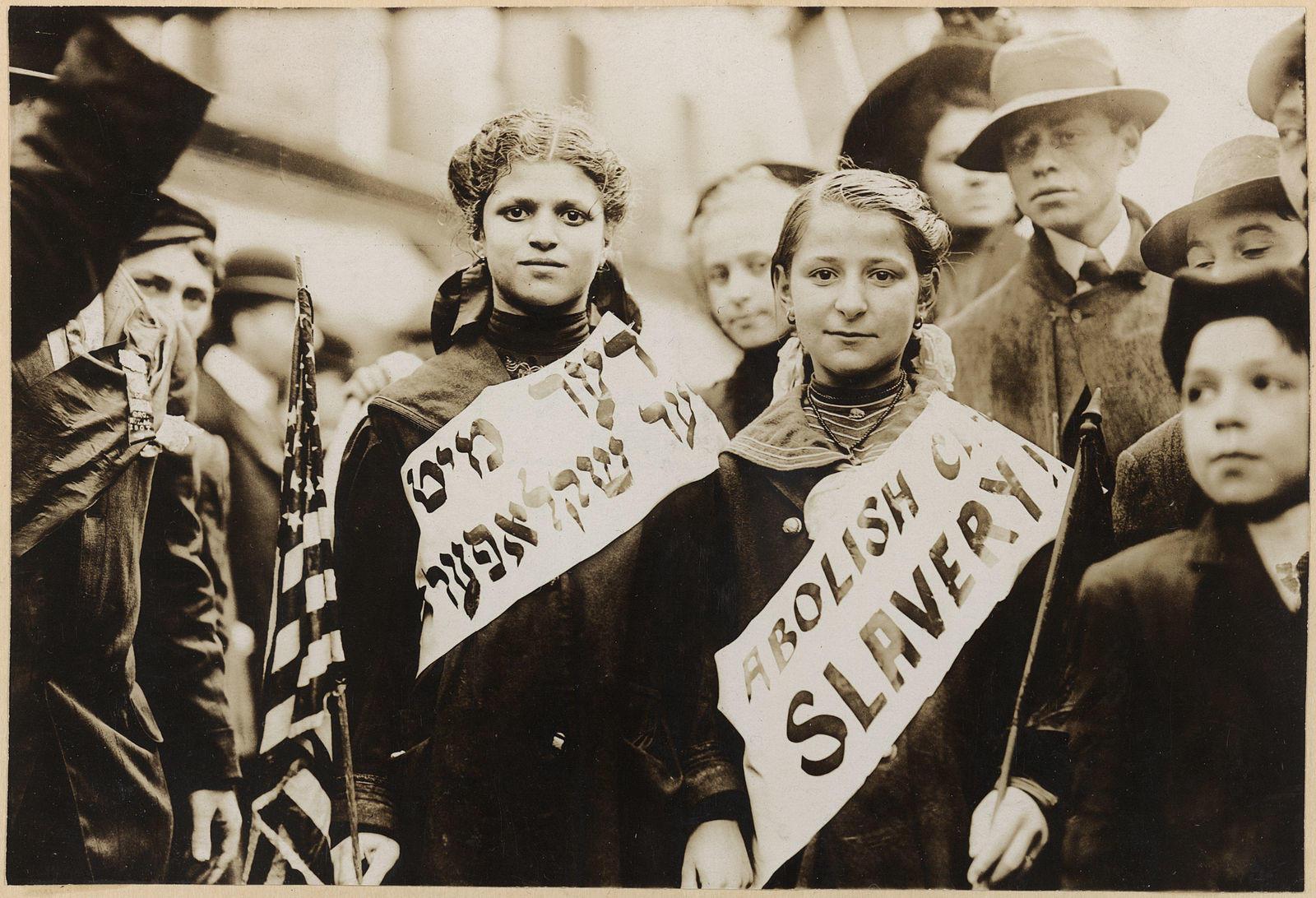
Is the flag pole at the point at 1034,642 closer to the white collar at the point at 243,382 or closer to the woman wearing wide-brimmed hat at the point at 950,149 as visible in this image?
the woman wearing wide-brimmed hat at the point at 950,149

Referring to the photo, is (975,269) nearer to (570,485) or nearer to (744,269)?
(744,269)

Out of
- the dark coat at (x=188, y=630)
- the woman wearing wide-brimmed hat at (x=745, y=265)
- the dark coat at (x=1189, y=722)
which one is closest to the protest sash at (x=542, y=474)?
the woman wearing wide-brimmed hat at (x=745, y=265)

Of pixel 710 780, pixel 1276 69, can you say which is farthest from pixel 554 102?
pixel 1276 69

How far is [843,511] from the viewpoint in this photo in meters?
3.42

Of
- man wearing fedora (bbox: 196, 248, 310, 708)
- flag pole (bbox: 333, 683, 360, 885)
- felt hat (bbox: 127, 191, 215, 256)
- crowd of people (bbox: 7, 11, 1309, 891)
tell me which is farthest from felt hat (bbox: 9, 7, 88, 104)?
flag pole (bbox: 333, 683, 360, 885)

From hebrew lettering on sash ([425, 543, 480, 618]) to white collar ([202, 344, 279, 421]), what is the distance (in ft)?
2.51

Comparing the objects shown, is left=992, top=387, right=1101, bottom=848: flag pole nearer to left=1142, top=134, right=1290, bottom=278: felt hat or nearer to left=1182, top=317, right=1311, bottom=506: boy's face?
left=1182, top=317, right=1311, bottom=506: boy's face

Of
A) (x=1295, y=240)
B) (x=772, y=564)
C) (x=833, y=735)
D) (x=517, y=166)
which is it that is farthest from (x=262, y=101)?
(x=1295, y=240)

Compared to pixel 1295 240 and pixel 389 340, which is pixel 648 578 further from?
pixel 1295 240

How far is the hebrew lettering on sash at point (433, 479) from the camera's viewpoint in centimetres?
345

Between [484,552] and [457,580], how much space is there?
0.12 metres

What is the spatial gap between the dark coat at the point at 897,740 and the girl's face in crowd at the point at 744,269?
35 cm

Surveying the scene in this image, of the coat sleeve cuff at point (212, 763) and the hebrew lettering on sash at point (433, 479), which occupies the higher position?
the hebrew lettering on sash at point (433, 479)

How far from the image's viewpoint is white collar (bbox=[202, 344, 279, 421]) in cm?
356
